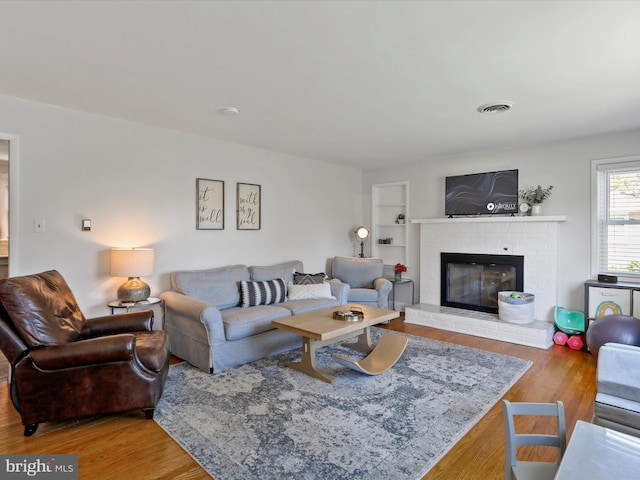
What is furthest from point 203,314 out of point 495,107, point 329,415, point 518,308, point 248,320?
point 518,308

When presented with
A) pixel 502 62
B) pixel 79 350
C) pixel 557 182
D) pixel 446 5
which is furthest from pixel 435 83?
pixel 79 350

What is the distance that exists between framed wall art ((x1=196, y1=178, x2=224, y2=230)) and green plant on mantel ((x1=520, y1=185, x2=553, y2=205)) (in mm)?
3910

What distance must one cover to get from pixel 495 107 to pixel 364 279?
2.97 meters

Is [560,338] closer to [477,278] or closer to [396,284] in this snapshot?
[477,278]

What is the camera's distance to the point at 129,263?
3.38 metres

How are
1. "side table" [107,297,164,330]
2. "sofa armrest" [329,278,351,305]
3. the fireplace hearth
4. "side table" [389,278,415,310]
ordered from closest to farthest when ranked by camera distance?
1. "side table" [107,297,164,330]
2. "sofa armrest" [329,278,351,305]
3. the fireplace hearth
4. "side table" [389,278,415,310]

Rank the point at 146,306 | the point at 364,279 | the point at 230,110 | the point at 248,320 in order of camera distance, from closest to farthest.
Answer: the point at 230,110
the point at 248,320
the point at 146,306
the point at 364,279

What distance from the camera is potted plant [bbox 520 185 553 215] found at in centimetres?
455

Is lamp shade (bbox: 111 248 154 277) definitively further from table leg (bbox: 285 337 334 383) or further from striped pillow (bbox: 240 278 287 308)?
table leg (bbox: 285 337 334 383)

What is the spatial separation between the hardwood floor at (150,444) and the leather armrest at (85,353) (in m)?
0.45

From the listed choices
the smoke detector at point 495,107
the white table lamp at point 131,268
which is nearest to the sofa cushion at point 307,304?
the white table lamp at point 131,268

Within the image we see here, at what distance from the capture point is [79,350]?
2293 millimetres

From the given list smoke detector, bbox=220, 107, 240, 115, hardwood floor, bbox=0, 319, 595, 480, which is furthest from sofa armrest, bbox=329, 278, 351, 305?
smoke detector, bbox=220, 107, 240, 115

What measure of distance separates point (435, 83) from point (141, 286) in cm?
316
